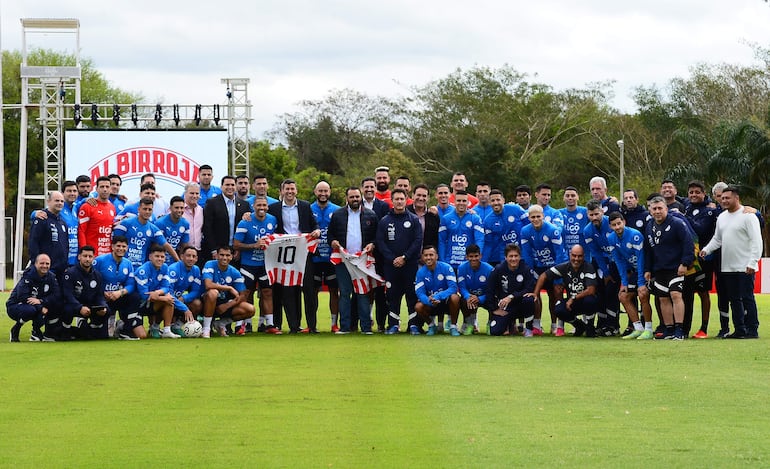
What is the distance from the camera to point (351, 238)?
16.0 meters

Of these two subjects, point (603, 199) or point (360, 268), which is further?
point (603, 199)

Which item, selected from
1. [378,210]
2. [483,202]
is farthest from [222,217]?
[483,202]

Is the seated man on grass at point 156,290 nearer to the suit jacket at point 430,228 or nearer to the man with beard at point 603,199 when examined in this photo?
the suit jacket at point 430,228

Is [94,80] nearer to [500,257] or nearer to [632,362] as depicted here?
[500,257]

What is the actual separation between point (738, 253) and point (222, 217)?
22.0 feet

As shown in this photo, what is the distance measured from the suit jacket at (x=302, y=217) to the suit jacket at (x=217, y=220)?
39 cm

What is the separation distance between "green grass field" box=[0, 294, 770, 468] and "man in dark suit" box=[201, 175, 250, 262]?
2.68 m

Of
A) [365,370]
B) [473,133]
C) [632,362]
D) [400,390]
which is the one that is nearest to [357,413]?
[400,390]

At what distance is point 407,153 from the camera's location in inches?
2569

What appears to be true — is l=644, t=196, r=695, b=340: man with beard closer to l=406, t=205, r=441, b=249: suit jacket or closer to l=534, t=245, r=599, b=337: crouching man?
l=534, t=245, r=599, b=337: crouching man

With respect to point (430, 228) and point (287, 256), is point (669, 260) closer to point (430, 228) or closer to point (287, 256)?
point (430, 228)

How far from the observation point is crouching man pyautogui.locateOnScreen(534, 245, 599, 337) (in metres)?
15.1

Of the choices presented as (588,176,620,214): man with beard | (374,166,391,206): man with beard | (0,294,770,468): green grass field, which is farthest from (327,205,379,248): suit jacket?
(588,176,620,214): man with beard

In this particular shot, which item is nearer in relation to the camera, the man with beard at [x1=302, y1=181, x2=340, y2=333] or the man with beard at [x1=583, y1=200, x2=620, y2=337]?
the man with beard at [x1=583, y1=200, x2=620, y2=337]
